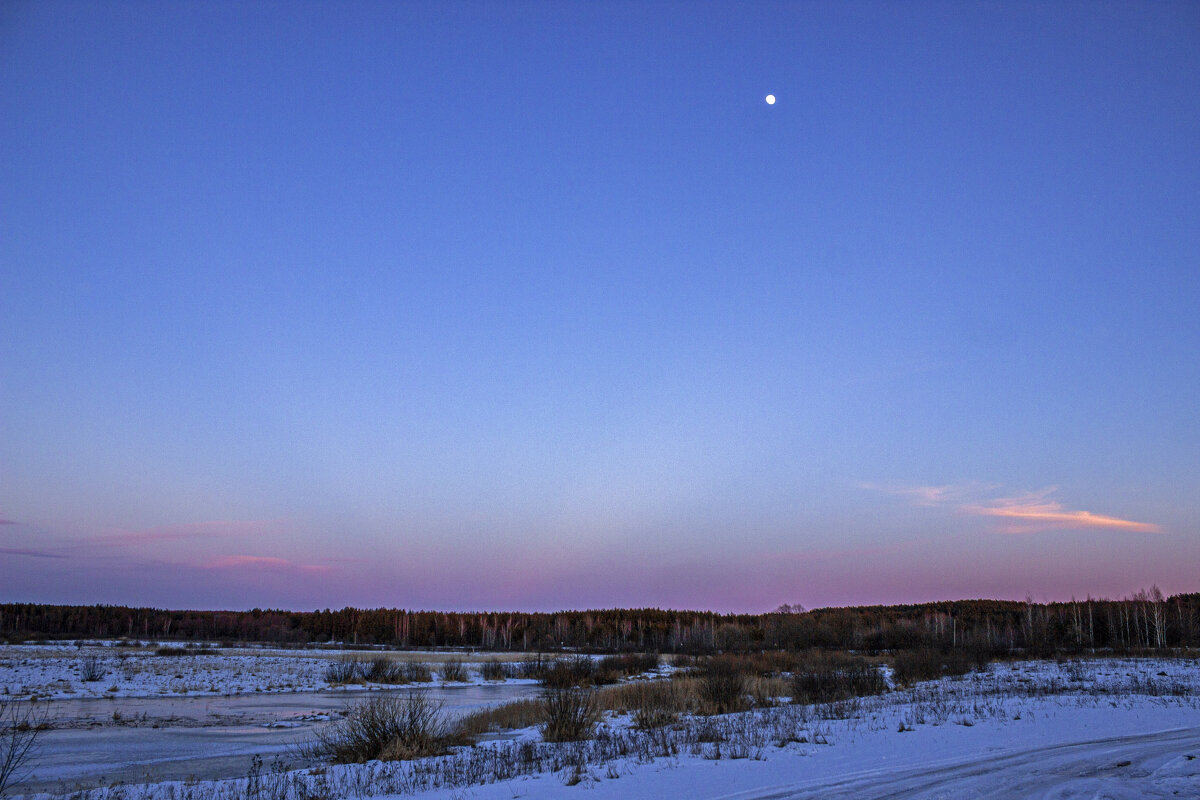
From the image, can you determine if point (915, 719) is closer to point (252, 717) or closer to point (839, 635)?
point (252, 717)

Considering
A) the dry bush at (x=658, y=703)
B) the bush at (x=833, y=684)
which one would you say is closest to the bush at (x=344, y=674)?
the dry bush at (x=658, y=703)

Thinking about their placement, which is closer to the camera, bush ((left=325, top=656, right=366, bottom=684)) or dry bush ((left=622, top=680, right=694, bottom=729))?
dry bush ((left=622, top=680, right=694, bottom=729))

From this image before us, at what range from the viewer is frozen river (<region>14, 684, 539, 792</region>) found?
14.9 m

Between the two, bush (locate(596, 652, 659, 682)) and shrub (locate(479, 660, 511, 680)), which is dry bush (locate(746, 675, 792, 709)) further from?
shrub (locate(479, 660, 511, 680))

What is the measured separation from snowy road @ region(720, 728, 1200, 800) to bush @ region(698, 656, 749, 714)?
39.1ft

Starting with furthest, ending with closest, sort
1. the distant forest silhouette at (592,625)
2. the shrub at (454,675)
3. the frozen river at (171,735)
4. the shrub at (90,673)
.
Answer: the distant forest silhouette at (592,625) < the shrub at (454,675) < the shrub at (90,673) < the frozen river at (171,735)

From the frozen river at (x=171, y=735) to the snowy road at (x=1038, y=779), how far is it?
12038 millimetres

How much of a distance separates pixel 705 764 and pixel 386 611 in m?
169

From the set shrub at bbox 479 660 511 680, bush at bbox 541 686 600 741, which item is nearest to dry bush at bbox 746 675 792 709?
bush at bbox 541 686 600 741

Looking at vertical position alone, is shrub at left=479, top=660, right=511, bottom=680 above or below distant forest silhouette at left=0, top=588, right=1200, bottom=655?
above

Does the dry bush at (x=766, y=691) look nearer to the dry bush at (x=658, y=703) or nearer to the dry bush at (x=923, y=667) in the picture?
the dry bush at (x=658, y=703)

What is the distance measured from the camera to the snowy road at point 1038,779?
29.3 feet

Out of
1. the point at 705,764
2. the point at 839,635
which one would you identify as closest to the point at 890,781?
the point at 705,764

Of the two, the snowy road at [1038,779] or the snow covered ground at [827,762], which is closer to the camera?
the snowy road at [1038,779]
